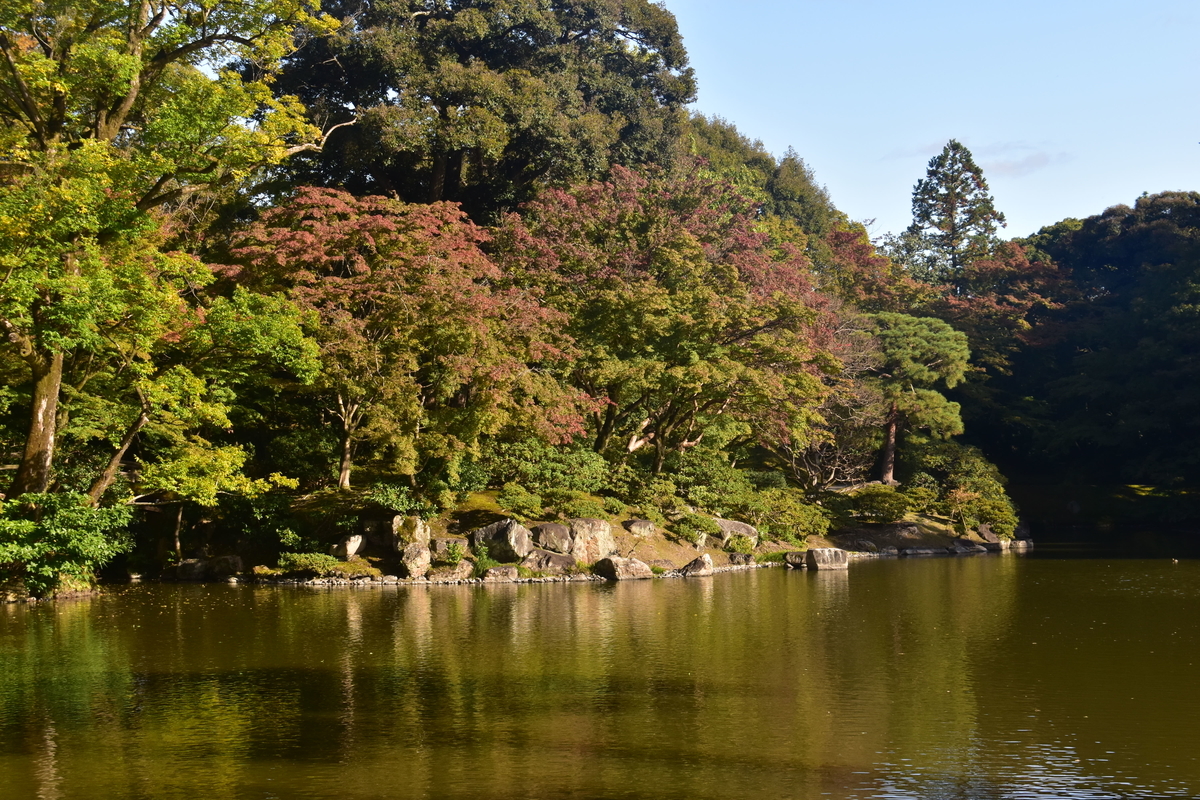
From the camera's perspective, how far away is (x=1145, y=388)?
37.5m

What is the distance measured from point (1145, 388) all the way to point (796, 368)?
1783 centimetres

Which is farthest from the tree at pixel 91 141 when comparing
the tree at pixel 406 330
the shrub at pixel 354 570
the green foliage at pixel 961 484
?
the green foliage at pixel 961 484

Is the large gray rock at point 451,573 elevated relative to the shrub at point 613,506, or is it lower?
lower

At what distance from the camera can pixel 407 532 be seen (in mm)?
20922

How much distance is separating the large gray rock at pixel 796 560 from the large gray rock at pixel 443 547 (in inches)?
311

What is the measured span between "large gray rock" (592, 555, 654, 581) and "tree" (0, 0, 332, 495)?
33.4ft

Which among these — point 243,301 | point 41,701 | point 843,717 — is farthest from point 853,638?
point 243,301

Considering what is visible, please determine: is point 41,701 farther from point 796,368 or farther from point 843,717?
point 796,368

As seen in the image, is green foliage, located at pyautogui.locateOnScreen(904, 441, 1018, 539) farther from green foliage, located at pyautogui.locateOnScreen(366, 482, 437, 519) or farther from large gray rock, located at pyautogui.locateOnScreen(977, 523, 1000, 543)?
green foliage, located at pyautogui.locateOnScreen(366, 482, 437, 519)

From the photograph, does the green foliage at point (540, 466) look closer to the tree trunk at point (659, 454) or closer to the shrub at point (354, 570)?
the tree trunk at point (659, 454)

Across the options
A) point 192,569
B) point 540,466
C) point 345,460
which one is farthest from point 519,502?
point 192,569

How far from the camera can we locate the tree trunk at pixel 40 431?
16609 mm

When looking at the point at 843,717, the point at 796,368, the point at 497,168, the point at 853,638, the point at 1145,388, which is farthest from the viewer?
the point at 1145,388

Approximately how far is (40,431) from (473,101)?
1624 centimetres
